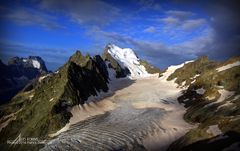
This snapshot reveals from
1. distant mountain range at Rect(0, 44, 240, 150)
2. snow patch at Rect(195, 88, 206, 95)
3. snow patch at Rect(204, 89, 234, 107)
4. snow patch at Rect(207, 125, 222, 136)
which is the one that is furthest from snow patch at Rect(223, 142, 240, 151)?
snow patch at Rect(195, 88, 206, 95)

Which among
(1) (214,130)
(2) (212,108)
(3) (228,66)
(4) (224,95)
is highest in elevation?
(3) (228,66)

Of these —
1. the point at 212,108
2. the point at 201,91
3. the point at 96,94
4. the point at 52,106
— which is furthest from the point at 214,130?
the point at 96,94

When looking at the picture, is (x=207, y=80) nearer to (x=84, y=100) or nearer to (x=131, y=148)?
(x=84, y=100)

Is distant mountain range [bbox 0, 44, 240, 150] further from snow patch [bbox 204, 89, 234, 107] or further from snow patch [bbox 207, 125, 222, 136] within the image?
snow patch [bbox 207, 125, 222, 136]

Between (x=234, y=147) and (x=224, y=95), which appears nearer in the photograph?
(x=234, y=147)

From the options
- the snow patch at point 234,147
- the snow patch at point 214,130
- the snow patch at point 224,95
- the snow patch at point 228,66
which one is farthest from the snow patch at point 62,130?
the snow patch at point 228,66

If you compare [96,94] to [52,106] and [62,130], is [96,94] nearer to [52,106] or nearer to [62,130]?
[52,106]

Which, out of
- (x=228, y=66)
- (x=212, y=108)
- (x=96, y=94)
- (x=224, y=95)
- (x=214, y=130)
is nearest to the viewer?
(x=214, y=130)

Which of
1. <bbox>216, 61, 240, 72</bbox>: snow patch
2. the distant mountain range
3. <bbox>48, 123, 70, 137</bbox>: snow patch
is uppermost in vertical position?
<bbox>216, 61, 240, 72</bbox>: snow patch

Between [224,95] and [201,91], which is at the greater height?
[224,95]

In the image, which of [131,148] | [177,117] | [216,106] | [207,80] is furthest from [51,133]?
[207,80]

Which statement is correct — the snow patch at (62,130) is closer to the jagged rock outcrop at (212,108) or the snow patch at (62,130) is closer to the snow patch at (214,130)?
the jagged rock outcrop at (212,108)
